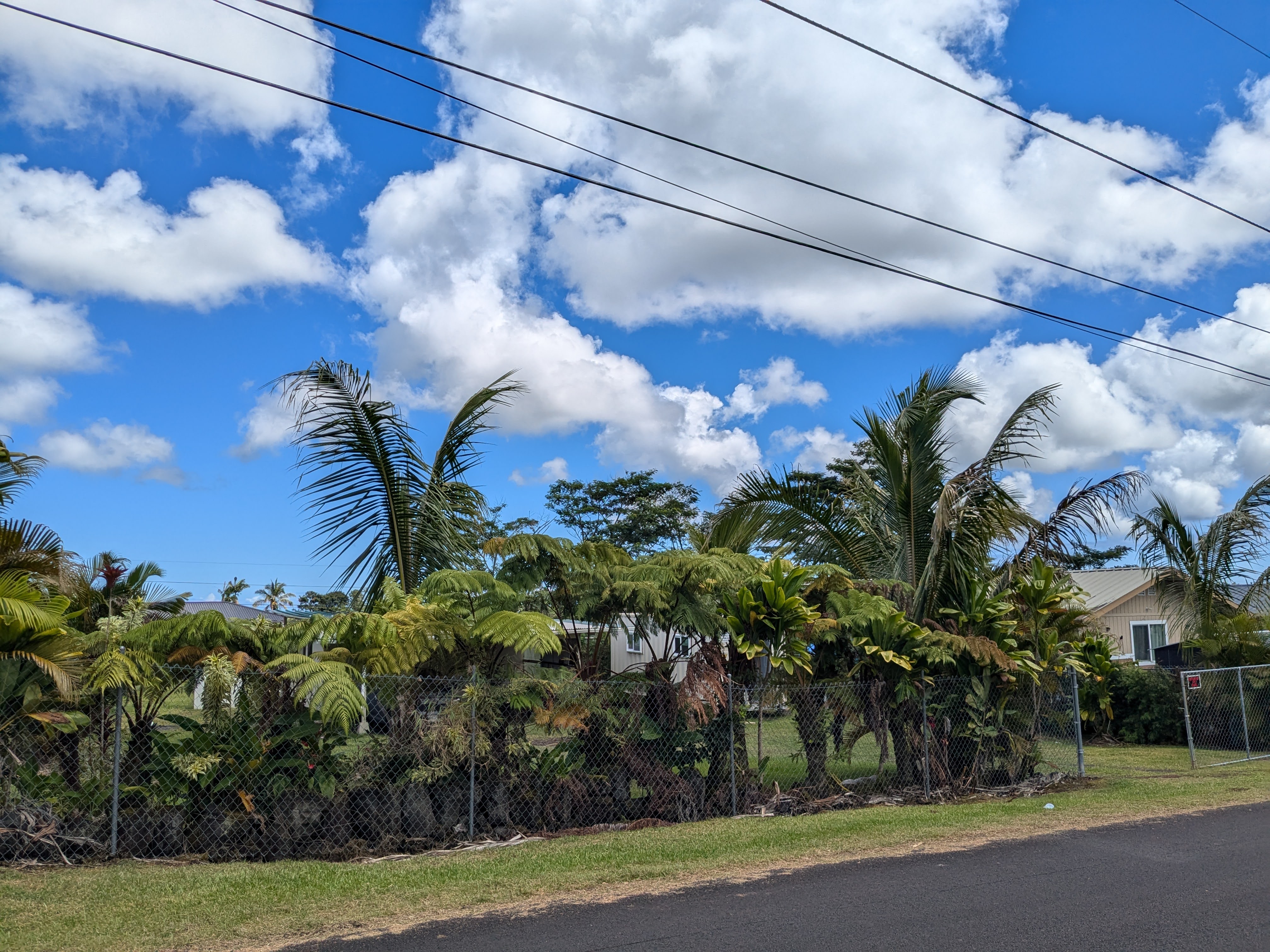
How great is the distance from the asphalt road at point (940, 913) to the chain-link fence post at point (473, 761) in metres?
2.45

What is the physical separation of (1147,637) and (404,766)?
25.9 meters

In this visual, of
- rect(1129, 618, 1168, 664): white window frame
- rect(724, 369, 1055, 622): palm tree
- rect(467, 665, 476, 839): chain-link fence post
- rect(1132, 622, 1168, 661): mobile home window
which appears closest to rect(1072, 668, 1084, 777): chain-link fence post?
rect(724, 369, 1055, 622): palm tree

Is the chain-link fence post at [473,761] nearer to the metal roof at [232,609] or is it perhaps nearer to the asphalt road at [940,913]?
the asphalt road at [940,913]

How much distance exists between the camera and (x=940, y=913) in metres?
6.26

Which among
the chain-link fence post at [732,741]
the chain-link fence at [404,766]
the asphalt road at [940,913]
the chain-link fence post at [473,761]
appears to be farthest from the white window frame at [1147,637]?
the chain-link fence post at [473,761]

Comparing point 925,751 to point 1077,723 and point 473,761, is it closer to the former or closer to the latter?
point 1077,723

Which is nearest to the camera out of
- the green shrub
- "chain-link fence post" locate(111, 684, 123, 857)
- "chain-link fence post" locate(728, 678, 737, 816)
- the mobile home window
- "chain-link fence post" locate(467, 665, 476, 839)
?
"chain-link fence post" locate(111, 684, 123, 857)

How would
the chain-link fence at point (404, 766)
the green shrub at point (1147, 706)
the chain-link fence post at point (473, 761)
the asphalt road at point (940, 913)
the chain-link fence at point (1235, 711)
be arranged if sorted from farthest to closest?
the green shrub at point (1147, 706) → the chain-link fence at point (1235, 711) → the chain-link fence post at point (473, 761) → the chain-link fence at point (404, 766) → the asphalt road at point (940, 913)

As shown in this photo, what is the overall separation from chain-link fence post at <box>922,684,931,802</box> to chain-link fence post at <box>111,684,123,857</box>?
331 inches

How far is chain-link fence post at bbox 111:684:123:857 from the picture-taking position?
7.57m

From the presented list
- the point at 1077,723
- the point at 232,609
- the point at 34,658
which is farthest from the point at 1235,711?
the point at 232,609

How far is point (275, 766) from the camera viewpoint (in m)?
8.00

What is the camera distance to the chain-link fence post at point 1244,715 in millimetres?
15391

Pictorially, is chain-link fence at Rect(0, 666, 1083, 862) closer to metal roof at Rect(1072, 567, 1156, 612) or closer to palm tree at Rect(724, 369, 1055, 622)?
palm tree at Rect(724, 369, 1055, 622)
